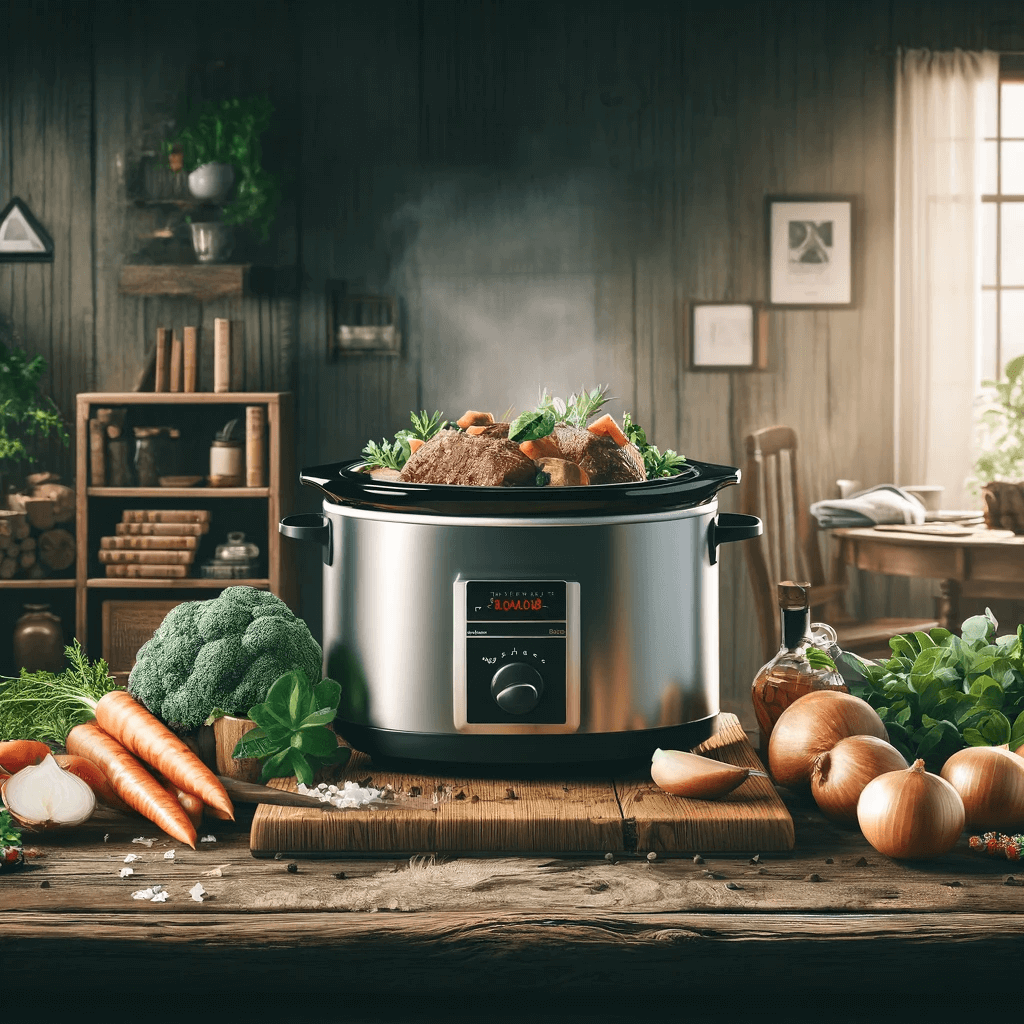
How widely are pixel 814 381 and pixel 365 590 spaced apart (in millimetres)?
4160

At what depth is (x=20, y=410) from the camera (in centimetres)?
473

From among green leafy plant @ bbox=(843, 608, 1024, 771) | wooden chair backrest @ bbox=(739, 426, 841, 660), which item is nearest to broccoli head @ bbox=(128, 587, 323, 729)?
green leafy plant @ bbox=(843, 608, 1024, 771)

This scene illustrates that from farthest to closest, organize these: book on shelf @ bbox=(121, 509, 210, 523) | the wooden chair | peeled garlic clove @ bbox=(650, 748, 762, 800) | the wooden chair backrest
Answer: book on shelf @ bbox=(121, 509, 210, 523), the wooden chair backrest, the wooden chair, peeled garlic clove @ bbox=(650, 748, 762, 800)

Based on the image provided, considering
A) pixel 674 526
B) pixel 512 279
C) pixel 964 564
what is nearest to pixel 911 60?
pixel 512 279

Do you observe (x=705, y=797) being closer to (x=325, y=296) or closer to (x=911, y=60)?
(x=325, y=296)

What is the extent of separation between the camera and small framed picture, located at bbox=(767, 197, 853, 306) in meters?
5.09

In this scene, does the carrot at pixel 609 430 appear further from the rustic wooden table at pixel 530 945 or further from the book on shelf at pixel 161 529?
the book on shelf at pixel 161 529

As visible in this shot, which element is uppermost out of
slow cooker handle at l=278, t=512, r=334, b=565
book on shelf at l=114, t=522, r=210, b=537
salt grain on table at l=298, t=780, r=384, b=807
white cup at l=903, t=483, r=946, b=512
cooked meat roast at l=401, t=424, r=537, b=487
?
cooked meat roast at l=401, t=424, r=537, b=487

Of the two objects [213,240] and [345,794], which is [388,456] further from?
[213,240]

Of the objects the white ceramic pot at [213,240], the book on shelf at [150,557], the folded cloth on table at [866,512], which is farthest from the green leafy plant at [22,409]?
the folded cloth on table at [866,512]

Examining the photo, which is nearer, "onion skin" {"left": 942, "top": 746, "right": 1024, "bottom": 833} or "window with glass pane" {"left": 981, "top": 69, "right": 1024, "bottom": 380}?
"onion skin" {"left": 942, "top": 746, "right": 1024, "bottom": 833}

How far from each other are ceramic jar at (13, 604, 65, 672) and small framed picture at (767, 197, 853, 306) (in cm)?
319

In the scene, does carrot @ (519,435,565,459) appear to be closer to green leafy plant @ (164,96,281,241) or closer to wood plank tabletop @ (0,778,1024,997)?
wood plank tabletop @ (0,778,1024,997)

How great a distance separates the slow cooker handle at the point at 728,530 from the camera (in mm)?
1334
